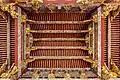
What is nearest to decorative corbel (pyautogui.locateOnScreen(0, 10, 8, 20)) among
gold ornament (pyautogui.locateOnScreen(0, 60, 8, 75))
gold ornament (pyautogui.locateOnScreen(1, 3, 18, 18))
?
gold ornament (pyautogui.locateOnScreen(1, 3, 18, 18))

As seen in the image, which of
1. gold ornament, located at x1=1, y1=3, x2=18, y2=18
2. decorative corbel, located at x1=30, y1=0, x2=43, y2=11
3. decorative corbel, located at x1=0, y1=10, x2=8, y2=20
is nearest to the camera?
gold ornament, located at x1=1, y1=3, x2=18, y2=18

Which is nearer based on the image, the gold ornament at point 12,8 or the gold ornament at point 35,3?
the gold ornament at point 12,8

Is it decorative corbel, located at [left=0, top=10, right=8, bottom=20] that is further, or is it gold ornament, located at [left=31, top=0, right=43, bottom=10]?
decorative corbel, located at [left=0, top=10, right=8, bottom=20]

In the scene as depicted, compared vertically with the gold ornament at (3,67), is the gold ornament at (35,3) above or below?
above

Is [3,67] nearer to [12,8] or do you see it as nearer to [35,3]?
[12,8]

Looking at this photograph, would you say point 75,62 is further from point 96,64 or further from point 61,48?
point 96,64

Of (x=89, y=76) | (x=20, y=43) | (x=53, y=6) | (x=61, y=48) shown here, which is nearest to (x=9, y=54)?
(x=20, y=43)

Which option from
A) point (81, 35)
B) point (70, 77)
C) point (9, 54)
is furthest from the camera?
point (81, 35)

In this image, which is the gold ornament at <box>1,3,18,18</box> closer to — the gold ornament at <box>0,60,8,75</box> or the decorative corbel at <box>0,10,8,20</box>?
the decorative corbel at <box>0,10,8,20</box>

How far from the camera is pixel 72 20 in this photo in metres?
11.1

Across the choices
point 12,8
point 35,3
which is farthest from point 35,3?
point 12,8

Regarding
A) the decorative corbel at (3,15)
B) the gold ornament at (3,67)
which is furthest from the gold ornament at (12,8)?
the gold ornament at (3,67)

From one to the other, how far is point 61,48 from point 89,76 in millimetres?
2784

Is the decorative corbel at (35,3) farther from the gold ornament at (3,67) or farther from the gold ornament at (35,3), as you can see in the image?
the gold ornament at (3,67)
